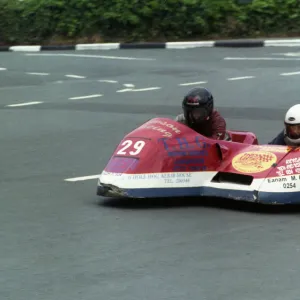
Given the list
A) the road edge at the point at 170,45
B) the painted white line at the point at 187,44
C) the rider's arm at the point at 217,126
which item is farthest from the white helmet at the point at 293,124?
Result: the painted white line at the point at 187,44

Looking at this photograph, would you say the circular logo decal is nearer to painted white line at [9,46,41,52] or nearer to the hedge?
painted white line at [9,46,41,52]

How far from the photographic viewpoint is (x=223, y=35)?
29703 mm

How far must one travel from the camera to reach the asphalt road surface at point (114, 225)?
7000mm

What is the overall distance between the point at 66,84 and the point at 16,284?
13.9m

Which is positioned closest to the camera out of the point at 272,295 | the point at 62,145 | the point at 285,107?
the point at 272,295

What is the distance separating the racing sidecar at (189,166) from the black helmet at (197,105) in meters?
0.34

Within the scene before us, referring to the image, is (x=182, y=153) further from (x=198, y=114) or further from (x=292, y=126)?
(x=292, y=126)

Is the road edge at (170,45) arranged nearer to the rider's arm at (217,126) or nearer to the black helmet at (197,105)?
the rider's arm at (217,126)

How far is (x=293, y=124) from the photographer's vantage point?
32.2ft

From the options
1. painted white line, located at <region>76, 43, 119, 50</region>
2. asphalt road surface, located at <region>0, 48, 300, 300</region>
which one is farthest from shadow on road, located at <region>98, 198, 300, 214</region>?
painted white line, located at <region>76, 43, 119, 50</region>

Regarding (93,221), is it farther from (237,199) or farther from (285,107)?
(285,107)

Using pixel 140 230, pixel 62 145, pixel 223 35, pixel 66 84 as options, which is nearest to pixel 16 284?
pixel 140 230

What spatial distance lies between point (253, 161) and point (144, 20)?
2075 centimetres

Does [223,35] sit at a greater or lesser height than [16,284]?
lesser
